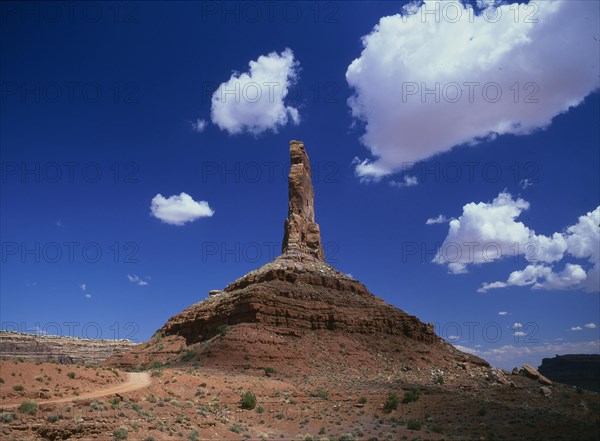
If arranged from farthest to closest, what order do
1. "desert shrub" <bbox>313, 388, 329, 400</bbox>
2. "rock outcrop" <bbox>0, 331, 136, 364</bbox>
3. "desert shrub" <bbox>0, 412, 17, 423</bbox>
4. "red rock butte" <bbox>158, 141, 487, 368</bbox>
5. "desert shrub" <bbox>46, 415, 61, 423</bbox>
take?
"rock outcrop" <bbox>0, 331, 136, 364</bbox>, "red rock butte" <bbox>158, 141, 487, 368</bbox>, "desert shrub" <bbox>313, 388, 329, 400</bbox>, "desert shrub" <bbox>46, 415, 61, 423</bbox>, "desert shrub" <bbox>0, 412, 17, 423</bbox>

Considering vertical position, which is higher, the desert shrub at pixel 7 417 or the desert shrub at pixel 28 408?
the desert shrub at pixel 28 408

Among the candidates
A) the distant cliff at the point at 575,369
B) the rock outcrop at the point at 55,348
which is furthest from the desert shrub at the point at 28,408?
the distant cliff at the point at 575,369

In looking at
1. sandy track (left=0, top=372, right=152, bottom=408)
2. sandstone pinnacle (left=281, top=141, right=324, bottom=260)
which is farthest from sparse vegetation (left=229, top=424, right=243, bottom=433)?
sandstone pinnacle (left=281, top=141, right=324, bottom=260)

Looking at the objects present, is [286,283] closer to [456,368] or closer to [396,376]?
[396,376]

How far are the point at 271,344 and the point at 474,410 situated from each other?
24117 mm

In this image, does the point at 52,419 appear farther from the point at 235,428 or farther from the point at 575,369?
the point at 575,369

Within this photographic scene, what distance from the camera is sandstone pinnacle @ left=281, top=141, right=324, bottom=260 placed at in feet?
229

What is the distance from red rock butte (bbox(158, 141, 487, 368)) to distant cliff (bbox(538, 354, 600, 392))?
21762 mm

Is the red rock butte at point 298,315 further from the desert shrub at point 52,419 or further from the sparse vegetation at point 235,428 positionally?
the desert shrub at point 52,419

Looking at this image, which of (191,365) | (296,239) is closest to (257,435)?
(191,365)

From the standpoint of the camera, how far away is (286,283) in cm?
5712

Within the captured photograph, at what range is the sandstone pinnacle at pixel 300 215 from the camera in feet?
229

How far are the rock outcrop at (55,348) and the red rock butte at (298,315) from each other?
26.2m

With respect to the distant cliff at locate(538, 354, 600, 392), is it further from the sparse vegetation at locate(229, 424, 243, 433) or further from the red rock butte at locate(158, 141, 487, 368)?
the sparse vegetation at locate(229, 424, 243, 433)
